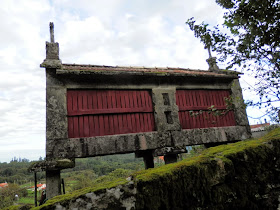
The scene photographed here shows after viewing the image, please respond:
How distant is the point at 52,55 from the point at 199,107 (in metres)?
5.20

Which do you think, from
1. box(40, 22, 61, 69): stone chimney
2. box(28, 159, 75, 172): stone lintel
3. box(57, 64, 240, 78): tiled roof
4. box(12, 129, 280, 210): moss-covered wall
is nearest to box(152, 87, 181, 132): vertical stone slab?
box(57, 64, 240, 78): tiled roof

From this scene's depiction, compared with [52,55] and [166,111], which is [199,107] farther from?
[52,55]

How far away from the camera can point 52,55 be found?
18.0 ft

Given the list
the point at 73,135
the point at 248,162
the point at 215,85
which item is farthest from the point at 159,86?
the point at 248,162

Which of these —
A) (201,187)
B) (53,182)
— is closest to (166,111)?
(53,182)

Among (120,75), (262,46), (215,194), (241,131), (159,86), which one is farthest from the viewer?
(241,131)

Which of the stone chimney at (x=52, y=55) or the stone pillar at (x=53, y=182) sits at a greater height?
the stone chimney at (x=52, y=55)

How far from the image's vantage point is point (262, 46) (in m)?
3.69

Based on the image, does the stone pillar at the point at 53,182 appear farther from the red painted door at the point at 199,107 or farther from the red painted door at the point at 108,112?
the red painted door at the point at 199,107

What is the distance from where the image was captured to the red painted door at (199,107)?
643 centimetres

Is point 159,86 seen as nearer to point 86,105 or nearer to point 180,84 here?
point 180,84

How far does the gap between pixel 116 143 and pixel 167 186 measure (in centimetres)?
392

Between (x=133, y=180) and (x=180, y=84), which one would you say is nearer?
(x=133, y=180)

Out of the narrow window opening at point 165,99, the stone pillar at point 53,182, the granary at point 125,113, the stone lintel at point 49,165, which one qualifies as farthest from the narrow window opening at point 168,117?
the stone pillar at point 53,182
